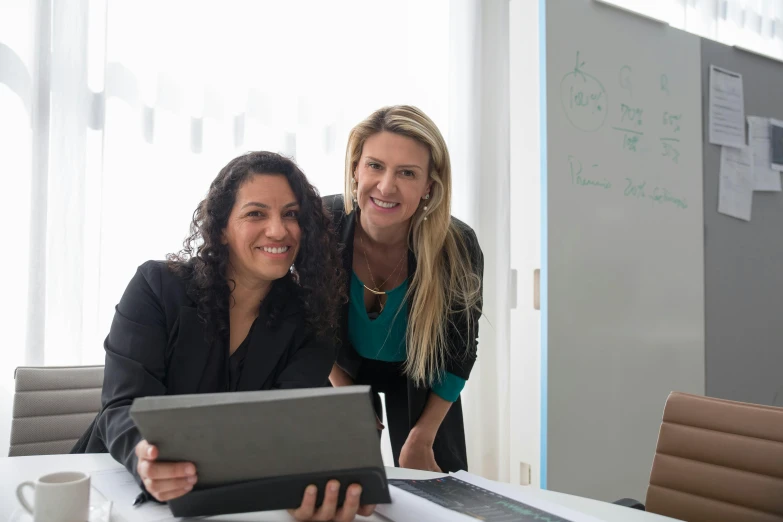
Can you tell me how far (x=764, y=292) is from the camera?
3057mm

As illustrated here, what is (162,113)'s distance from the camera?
2271mm

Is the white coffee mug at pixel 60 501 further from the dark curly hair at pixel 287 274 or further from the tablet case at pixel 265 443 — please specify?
the dark curly hair at pixel 287 274

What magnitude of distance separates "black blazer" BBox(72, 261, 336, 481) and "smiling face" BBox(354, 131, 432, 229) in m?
0.35

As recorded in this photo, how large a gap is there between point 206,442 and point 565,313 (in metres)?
1.77

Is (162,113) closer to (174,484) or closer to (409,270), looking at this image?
(409,270)

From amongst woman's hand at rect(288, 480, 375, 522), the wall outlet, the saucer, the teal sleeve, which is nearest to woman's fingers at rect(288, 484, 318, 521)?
woman's hand at rect(288, 480, 375, 522)

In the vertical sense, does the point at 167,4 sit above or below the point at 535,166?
above

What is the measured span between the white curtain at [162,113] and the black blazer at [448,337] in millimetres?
789

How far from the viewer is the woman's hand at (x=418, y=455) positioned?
1.75 metres

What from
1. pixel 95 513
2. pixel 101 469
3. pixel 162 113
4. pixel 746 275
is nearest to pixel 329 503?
pixel 95 513

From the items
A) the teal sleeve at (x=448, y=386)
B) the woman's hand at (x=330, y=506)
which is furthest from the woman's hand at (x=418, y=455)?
the woman's hand at (x=330, y=506)

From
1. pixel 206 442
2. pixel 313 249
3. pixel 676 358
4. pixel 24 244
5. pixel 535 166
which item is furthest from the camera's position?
pixel 676 358

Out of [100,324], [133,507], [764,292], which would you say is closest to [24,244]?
[100,324]

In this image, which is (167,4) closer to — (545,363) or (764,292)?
(545,363)
